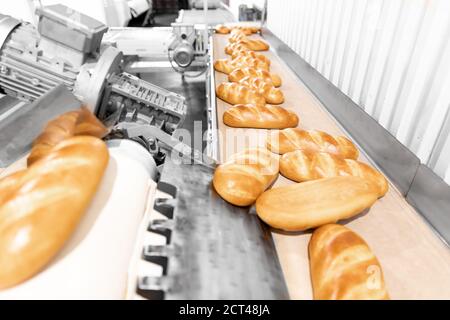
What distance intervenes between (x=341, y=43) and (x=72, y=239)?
1519 millimetres

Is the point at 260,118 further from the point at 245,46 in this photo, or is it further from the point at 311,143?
the point at 245,46

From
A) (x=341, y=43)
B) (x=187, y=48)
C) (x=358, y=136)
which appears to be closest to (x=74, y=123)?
(x=358, y=136)

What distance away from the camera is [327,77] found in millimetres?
1631

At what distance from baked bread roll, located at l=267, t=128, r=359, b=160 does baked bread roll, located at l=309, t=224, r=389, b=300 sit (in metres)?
0.44

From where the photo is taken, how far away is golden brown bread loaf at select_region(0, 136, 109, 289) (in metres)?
0.46

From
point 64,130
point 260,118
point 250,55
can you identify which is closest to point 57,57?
point 64,130

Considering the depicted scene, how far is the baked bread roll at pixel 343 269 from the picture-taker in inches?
23.0

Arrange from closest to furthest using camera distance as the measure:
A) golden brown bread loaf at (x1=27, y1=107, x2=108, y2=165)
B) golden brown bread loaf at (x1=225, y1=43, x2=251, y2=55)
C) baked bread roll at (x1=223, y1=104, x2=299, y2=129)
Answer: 1. golden brown bread loaf at (x1=27, y1=107, x2=108, y2=165)
2. baked bread roll at (x1=223, y1=104, x2=299, y2=129)
3. golden brown bread loaf at (x1=225, y1=43, x2=251, y2=55)

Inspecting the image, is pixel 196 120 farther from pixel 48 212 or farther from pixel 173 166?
pixel 48 212

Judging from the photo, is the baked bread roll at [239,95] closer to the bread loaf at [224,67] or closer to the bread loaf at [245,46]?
the bread loaf at [224,67]

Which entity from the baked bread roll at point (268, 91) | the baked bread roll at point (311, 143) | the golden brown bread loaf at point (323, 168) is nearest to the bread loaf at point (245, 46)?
the baked bread roll at point (268, 91)

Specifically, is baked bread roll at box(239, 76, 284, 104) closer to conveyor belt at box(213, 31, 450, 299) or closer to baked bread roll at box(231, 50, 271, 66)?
baked bread roll at box(231, 50, 271, 66)

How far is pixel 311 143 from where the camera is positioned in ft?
3.63

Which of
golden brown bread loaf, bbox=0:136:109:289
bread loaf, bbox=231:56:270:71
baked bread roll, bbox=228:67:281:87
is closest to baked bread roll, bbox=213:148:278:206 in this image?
golden brown bread loaf, bbox=0:136:109:289
